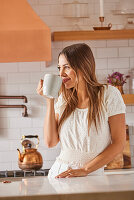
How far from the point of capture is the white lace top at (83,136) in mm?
1800

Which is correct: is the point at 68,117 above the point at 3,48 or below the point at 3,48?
below

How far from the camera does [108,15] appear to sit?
4.38m

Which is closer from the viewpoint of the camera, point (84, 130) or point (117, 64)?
point (84, 130)

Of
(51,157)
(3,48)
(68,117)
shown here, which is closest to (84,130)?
(68,117)

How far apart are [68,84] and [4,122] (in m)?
2.50

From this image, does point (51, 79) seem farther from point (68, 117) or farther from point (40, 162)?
point (40, 162)

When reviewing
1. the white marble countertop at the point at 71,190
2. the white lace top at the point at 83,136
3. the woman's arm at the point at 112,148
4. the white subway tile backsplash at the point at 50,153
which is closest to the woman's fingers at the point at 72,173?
the woman's arm at the point at 112,148

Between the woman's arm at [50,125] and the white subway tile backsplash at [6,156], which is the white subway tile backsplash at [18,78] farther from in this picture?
the woman's arm at [50,125]

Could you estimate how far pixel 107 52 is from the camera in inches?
172

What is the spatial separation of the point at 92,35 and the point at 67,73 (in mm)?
2276

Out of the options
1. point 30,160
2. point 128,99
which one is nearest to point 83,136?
point 30,160

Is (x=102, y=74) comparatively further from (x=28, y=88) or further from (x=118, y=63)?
(x=28, y=88)

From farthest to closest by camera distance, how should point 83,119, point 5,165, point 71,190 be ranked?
point 5,165 → point 83,119 → point 71,190

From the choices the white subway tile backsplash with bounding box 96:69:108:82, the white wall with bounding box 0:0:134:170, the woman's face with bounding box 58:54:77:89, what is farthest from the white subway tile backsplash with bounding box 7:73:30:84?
the woman's face with bounding box 58:54:77:89
